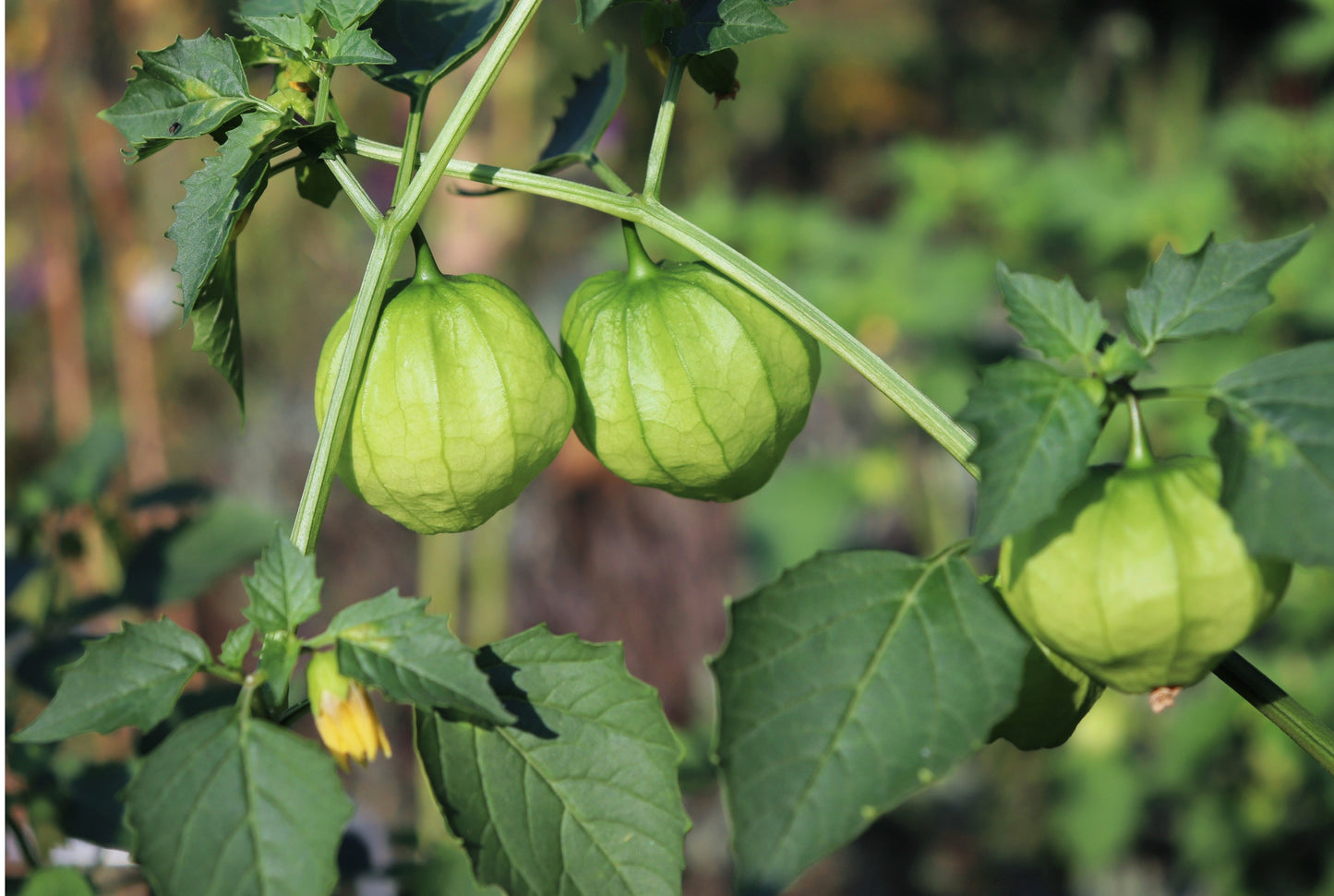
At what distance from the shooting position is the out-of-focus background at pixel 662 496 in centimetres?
108

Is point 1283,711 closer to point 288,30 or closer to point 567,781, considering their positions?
point 567,781

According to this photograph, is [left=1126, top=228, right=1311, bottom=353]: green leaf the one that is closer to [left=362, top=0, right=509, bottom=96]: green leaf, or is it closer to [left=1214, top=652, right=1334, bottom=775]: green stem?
[left=1214, top=652, right=1334, bottom=775]: green stem

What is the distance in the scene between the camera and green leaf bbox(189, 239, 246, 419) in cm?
47

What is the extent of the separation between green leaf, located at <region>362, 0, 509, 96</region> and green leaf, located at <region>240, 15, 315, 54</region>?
47mm

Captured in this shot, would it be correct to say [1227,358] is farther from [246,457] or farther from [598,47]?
[598,47]

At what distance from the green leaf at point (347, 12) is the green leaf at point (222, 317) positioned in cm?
10

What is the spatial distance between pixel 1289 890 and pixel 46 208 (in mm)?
2368

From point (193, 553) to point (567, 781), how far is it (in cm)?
58

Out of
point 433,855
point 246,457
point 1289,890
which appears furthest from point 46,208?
point 1289,890

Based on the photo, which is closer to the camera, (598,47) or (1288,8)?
(1288,8)

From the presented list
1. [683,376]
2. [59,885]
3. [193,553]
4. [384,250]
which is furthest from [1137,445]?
[193,553]

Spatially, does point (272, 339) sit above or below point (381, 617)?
below

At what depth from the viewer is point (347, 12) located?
0.44 meters

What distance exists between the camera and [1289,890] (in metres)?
1.65
